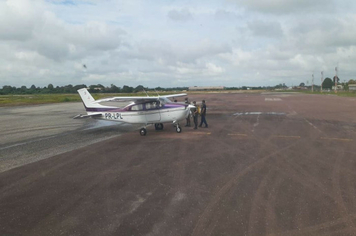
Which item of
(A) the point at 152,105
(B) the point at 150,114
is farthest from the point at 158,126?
(A) the point at 152,105

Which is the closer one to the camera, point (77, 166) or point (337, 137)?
point (77, 166)

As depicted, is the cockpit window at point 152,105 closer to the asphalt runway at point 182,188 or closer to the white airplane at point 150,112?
the white airplane at point 150,112

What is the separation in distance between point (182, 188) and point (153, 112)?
859cm

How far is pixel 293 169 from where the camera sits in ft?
25.2

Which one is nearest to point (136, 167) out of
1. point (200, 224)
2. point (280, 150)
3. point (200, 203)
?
point (200, 203)

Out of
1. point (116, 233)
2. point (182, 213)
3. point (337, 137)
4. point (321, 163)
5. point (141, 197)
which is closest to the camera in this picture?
point (116, 233)

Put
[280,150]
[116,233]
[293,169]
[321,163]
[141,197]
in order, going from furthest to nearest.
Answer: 1. [280,150]
2. [321,163]
3. [293,169]
4. [141,197]
5. [116,233]

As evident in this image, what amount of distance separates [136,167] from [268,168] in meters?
4.46

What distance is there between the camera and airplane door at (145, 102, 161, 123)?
14.6 m

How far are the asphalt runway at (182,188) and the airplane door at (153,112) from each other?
9.88 feet

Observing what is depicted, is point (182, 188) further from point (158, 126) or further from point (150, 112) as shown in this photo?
point (158, 126)

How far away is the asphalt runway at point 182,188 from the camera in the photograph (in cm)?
479

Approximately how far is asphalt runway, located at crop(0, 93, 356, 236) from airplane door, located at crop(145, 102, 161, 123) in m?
3.01

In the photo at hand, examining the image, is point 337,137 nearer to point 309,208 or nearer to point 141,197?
point 309,208
